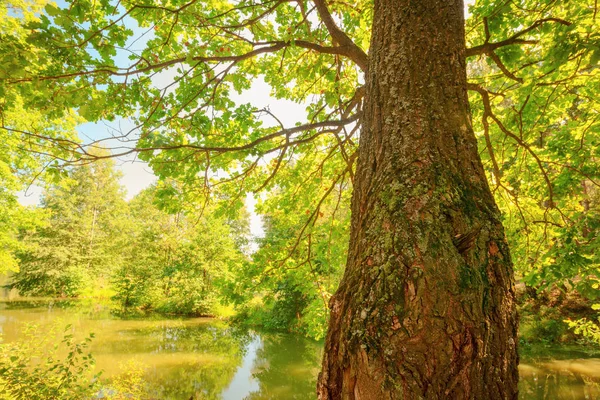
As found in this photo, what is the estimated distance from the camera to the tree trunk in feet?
2.50

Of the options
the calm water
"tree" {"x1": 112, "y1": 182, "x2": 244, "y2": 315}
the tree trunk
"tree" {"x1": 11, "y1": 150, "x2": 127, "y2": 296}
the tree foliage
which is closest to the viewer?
the tree trunk

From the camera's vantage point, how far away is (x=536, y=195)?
3.65 m

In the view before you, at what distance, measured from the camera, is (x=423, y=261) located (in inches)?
33.8

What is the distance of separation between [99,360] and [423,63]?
11.5 metres

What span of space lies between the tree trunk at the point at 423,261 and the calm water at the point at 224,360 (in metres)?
6.34

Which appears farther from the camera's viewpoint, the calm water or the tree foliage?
the calm water

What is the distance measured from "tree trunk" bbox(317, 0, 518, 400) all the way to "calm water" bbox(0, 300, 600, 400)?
6.34 meters

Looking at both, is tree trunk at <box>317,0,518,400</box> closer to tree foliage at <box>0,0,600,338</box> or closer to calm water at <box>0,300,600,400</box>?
tree foliage at <box>0,0,600,338</box>

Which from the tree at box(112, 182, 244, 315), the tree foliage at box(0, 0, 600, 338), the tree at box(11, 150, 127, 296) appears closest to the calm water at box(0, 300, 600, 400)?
the tree at box(112, 182, 244, 315)

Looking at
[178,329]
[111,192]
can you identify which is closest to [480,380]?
[178,329]

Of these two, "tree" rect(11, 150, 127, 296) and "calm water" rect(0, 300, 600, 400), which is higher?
"tree" rect(11, 150, 127, 296)

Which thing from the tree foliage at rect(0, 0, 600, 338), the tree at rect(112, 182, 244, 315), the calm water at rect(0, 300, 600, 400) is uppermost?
the tree foliage at rect(0, 0, 600, 338)

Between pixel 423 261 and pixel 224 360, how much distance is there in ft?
36.5

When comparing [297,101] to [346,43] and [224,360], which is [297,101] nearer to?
[346,43]
